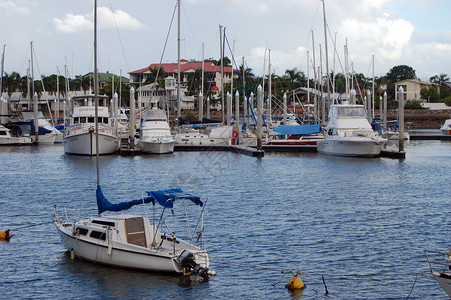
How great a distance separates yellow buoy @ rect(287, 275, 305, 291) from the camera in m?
20.2

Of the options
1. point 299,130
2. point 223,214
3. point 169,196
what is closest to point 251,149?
point 299,130

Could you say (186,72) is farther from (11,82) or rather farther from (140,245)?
(140,245)

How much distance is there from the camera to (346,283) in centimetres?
2083

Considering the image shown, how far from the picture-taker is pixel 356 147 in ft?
197

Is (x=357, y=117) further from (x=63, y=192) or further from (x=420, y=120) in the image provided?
(x=420, y=120)

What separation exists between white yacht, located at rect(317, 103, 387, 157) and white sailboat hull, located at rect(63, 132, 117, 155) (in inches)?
897

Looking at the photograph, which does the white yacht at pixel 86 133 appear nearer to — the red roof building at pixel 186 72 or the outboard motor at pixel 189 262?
the outboard motor at pixel 189 262

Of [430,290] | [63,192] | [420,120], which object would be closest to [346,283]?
[430,290]

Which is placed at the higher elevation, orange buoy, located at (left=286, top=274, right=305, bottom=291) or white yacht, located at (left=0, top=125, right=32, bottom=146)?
white yacht, located at (left=0, top=125, right=32, bottom=146)

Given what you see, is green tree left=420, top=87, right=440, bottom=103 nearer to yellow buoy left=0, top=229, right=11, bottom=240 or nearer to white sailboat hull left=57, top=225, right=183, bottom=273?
yellow buoy left=0, top=229, right=11, bottom=240

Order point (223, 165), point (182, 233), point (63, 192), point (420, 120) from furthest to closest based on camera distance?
point (420, 120) < point (223, 165) < point (63, 192) < point (182, 233)

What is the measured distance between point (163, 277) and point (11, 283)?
17.5 ft

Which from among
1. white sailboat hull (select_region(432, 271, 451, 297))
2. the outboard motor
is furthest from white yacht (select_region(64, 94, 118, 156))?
white sailboat hull (select_region(432, 271, 451, 297))

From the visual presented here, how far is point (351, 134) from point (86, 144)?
26.9m
